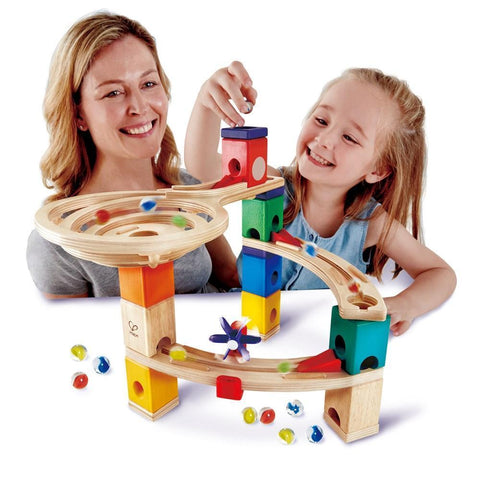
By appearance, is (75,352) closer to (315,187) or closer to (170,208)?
(170,208)

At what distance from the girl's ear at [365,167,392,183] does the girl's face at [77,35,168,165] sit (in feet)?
1.93

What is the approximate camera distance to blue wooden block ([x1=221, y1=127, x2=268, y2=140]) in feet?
3.26

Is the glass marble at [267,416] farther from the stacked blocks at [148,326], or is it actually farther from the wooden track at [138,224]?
the wooden track at [138,224]

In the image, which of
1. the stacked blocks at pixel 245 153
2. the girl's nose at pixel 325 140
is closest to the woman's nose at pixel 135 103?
the stacked blocks at pixel 245 153

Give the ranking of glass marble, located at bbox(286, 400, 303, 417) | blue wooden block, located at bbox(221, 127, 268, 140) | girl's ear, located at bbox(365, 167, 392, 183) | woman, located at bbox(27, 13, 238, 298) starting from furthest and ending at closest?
1. girl's ear, located at bbox(365, 167, 392, 183)
2. woman, located at bbox(27, 13, 238, 298)
3. blue wooden block, located at bbox(221, 127, 268, 140)
4. glass marble, located at bbox(286, 400, 303, 417)

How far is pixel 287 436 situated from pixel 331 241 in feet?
2.26

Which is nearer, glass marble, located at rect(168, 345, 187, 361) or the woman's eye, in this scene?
glass marble, located at rect(168, 345, 187, 361)

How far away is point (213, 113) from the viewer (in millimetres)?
1273

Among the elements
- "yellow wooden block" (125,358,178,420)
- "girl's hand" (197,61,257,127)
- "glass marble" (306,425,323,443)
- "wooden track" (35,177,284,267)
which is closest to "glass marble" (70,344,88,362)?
"yellow wooden block" (125,358,178,420)

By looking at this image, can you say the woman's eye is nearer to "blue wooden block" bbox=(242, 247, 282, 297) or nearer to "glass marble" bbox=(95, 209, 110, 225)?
"blue wooden block" bbox=(242, 247, 282, 297)

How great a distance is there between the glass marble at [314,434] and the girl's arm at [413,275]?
426mm

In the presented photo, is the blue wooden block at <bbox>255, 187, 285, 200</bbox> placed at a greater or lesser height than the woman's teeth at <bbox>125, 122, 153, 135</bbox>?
lesser

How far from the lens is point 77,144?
3.84 feet

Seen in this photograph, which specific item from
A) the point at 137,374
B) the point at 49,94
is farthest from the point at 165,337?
the point at 49,94
